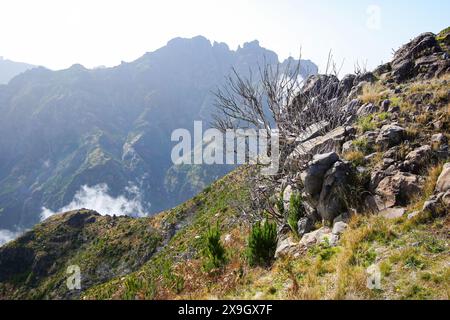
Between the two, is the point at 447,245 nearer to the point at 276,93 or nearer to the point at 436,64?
the point at 276,93

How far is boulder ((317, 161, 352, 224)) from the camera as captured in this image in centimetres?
1169

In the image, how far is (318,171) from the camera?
12.4 meters

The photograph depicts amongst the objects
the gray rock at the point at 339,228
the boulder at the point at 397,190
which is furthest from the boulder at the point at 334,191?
the boulder at the point at 397,190

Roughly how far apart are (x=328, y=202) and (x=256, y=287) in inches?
180

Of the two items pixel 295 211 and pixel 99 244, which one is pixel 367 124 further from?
pixel 99 244

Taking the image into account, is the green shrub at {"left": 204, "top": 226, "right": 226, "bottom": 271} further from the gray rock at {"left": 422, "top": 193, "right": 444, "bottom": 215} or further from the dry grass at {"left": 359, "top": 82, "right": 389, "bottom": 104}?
the dry grass at {"left": 359, "top": 82, "right": 389, "bottom": 104}

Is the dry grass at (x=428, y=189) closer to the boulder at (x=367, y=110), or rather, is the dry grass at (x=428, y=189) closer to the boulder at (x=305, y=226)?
the boulder at (x=305, y=226)

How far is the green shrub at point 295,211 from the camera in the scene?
43.3 feet

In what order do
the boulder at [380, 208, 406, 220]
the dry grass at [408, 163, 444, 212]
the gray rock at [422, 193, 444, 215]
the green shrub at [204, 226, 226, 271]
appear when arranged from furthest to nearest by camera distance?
the green shrub at [204, 226, 226, 271], the boulder at [380, 208, 406, 220], the dry grass at [408, 163, 444, 212], the gray rock at [422, 193, 444, 215]

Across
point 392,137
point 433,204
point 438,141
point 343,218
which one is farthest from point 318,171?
point 438,141

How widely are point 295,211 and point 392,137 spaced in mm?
4716

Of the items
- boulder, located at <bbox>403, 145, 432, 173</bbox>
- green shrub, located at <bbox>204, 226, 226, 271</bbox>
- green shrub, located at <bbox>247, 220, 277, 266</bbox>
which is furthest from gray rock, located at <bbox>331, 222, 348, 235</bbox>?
green shrub, located at <bbox>204, 226, 226, 271</bbox>

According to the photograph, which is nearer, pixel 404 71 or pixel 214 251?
pixel 214 251

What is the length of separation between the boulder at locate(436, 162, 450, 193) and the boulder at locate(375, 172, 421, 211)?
64 centimetres
